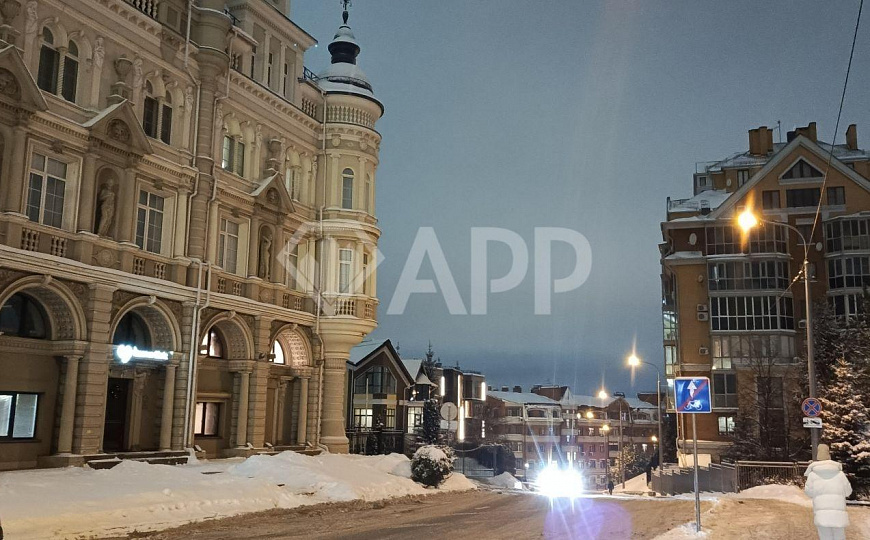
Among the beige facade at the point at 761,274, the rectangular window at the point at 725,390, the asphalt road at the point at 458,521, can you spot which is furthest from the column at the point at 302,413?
the rectangular window at the point at 725,390

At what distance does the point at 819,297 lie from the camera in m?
54.7

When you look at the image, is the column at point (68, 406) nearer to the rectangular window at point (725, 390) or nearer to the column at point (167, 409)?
the column at point (167, 409)

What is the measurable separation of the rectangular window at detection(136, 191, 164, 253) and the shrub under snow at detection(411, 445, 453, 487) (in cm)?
1182

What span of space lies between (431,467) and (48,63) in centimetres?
1789

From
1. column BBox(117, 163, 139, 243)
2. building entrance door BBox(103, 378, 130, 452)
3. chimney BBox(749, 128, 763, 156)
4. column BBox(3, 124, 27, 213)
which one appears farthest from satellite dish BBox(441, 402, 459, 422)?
chimney BBox(749, 128, 763, 156)

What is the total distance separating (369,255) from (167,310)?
11.8m

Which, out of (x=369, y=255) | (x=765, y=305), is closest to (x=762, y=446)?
(x=765, y=305)

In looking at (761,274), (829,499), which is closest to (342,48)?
(829,499)

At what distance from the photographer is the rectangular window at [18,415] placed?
69.5 feet

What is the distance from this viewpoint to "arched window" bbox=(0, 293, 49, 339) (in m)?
21.6

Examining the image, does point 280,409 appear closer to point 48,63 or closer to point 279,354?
point 279,354

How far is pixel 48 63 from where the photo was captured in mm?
22469

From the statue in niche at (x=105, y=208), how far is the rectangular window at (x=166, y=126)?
11.2ft

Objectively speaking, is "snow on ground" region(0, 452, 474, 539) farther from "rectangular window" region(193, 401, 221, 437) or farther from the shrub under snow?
"rectangular window" region(193, 401, 221, 437)
